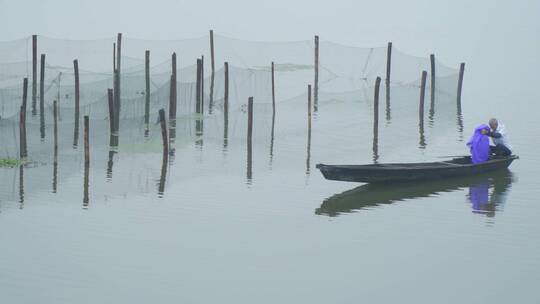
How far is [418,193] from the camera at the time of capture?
→ 1717 cm

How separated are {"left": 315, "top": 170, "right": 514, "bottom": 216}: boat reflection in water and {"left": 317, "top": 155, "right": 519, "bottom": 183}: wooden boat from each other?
16 centimetres

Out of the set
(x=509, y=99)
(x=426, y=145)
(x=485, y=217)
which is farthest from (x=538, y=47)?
(x=485, y=217)

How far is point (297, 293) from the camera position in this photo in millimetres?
10984

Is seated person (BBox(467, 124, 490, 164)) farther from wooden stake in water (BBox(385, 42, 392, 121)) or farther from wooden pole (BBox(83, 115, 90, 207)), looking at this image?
wooden stake in water (BBox(385, 42, 392, 121))

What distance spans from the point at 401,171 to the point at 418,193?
550mm

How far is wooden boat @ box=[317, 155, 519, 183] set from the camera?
653 inches

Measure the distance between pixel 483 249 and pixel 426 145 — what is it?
12214mm

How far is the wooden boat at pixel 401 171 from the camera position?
16578 millimetres

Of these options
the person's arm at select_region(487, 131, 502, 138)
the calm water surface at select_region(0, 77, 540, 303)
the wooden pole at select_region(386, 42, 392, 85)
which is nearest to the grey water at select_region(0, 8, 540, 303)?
the calm water surface at select_region(0, 77, 540, 303)

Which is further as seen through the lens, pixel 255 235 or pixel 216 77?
pixel 216 77

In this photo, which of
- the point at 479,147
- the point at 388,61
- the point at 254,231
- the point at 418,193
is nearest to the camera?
the point at 254,231

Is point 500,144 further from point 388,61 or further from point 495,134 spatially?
point 388,61

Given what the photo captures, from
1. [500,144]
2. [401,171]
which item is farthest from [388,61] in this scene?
[401,171]

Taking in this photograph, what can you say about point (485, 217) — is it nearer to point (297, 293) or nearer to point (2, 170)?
point (297, 293)
